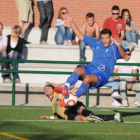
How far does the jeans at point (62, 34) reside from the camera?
19.7 meters

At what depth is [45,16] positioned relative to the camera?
20234 millimetres

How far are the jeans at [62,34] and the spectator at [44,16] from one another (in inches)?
17.5

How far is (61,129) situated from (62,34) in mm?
9398

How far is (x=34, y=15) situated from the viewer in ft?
69.2

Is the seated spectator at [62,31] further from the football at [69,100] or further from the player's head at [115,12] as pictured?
the football at [69,100]

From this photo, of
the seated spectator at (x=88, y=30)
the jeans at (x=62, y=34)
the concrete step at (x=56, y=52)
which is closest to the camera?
the seated spectator at (x=88, y=30)

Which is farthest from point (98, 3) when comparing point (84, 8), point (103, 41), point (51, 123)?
point (51, 123)

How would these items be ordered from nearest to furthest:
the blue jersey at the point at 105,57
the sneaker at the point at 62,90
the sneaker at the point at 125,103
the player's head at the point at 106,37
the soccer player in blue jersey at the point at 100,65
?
the sneaker at the point at 62,90 → the soccer player in blue jersey at the point at 100,65 → the blue jersey at the point at 105,57 → the player's head at the point at 106,37 → the sneaker at the point at 125,103

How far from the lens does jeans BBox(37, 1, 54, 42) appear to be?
20.0 metres

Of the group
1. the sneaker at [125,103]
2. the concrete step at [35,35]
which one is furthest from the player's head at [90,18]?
the sneaker at [125,103]

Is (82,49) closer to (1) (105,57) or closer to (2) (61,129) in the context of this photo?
(1) (105,57)

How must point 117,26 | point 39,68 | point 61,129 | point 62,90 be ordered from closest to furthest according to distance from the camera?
point 61,129 < point 62,90 < point 39,68 < point 117,26

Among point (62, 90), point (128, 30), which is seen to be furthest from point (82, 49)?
point (62, 90)

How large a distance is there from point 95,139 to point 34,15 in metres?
12.0
